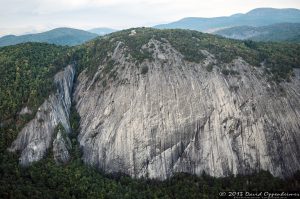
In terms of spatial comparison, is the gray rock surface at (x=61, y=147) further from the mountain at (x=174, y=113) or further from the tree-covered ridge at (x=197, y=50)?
the tree-covered ridge at (x=197, y=50)

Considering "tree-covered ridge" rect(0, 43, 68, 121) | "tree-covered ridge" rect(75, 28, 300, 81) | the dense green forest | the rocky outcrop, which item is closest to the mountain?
the rocky outcrop

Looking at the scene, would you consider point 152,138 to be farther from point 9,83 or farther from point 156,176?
point 9,83

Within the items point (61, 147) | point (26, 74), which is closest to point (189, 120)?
point (61, 147)

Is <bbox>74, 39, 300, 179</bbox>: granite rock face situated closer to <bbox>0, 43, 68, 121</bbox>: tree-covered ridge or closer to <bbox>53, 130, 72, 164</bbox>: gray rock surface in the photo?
<bbox>53, 130, 72, 164</bbox>: gray rock surface

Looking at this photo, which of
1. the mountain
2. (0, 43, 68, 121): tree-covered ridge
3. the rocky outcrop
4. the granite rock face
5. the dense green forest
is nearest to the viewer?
the dense green forest

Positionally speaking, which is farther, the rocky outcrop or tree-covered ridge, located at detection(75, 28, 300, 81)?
tree-covered ridge, located at detection(75, 28, 300, 81)

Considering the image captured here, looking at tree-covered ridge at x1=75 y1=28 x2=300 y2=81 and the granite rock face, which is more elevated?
tree-covered ridge at x1=75 y1=28 x2=300 y2=81

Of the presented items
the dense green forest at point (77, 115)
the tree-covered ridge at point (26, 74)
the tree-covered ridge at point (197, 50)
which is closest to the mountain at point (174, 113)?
the tree-covered ridge at point (197, 50)
